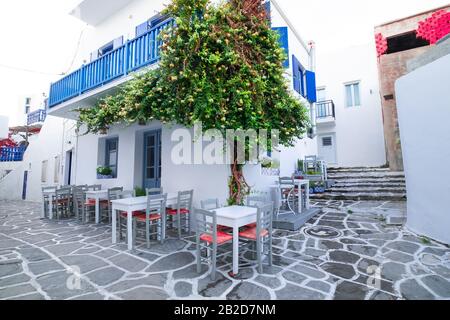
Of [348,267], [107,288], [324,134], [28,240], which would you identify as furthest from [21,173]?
[324,134]

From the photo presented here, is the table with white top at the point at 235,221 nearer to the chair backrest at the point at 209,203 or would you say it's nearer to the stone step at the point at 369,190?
the chair backrest at the point at 209,203

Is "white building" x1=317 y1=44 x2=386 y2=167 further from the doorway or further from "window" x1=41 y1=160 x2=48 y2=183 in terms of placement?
"window" x1=41 y1=160 x2=48 y2=183

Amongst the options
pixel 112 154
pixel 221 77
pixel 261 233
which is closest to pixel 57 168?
pixel 112 154

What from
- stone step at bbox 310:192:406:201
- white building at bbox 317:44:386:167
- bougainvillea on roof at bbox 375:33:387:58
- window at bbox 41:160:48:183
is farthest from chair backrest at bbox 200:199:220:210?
window at bbox 41:160:48:183

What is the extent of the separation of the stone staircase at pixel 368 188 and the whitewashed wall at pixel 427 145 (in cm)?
312

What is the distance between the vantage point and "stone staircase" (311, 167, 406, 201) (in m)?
8.16

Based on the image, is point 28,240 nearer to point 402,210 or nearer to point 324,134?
point 402,210

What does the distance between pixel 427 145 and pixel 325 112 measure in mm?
10546

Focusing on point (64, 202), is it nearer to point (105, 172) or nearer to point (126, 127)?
point (105, 172)

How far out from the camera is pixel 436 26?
8062 millimetres

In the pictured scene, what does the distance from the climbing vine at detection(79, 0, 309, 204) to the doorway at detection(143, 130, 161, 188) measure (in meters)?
1.97

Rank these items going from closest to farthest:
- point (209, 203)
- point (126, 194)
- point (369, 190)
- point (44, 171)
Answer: point (209, 203) < point (126, 194) < point (369, 190) < point (44, 171)

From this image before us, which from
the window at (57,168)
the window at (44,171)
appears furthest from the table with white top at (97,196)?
the window at (44,171)

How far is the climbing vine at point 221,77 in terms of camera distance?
4.45 meters
